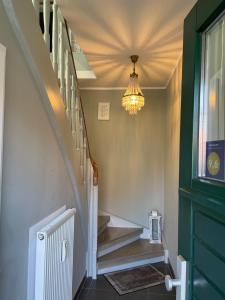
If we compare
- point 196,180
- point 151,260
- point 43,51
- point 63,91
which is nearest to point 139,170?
point 151,260

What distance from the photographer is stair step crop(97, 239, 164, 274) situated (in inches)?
123

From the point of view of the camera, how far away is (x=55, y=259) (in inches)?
64.1

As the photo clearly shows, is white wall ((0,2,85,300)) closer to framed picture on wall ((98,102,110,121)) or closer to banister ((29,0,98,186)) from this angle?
banister ((29,0,98,186))

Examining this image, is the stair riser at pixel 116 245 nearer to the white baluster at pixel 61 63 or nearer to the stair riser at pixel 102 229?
the stair riser at pixel 102 229

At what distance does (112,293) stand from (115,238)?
860 mm

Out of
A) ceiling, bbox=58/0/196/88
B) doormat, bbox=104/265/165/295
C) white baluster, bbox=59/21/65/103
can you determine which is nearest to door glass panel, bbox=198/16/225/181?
ceiling, bbox=58/0/196/88

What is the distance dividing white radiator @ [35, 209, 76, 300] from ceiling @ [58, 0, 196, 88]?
5.06ft

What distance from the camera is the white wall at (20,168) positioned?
117 centimetres

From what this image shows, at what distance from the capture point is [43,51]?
1.50 m

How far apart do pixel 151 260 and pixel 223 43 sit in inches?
126

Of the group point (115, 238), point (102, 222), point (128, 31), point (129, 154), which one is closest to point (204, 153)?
point (128, 31)

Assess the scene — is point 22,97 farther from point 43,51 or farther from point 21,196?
point 21,196

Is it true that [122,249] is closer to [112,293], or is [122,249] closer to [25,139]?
[112,293]

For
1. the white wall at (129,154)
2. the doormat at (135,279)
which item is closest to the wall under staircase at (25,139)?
the doormat at (135,279)
